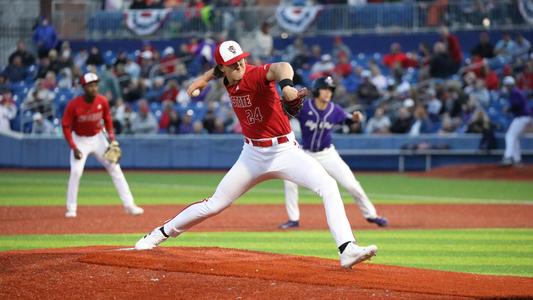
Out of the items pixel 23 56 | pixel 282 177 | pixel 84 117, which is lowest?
pixel 23 56

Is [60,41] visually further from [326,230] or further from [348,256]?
[348,256]

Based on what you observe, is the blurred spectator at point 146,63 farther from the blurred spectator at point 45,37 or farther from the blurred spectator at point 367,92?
the blurred spectator at point 367,92

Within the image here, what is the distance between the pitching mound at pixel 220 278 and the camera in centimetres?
801

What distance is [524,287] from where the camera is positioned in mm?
8188

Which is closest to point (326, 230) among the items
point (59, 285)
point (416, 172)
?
point (59, 285)

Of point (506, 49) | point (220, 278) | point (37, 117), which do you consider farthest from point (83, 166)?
point (506, 49)

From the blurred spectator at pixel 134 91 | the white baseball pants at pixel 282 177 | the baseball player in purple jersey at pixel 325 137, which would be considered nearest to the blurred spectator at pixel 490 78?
the blurred spectator at pixel 134 91

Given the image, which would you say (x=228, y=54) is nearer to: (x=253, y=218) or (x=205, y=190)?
(x=253, y=218)

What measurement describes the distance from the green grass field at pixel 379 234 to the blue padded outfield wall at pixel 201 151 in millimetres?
1734

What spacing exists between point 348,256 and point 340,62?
2055 cm

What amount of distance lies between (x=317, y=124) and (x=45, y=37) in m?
20.7

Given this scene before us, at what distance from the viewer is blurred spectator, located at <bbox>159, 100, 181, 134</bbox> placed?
28156 millimetres

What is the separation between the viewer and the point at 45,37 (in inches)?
1283

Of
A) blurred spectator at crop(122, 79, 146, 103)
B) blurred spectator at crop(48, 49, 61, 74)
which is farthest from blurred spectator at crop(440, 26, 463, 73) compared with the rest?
blurred spectator at crop(48, 49, 61, 74)
